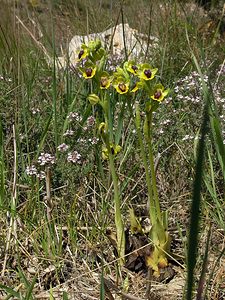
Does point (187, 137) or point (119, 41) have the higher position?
point (119, 41)

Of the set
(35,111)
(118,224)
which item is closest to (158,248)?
(118,224)

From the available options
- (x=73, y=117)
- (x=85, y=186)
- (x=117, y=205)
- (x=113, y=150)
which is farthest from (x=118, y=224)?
(x=73, y=117)

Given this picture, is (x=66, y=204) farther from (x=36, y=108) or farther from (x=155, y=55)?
(x=155, y=55)

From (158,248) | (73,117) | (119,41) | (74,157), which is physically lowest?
(158,248)

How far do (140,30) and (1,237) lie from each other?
2.11m

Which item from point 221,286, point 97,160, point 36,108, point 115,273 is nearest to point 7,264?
point 115,273

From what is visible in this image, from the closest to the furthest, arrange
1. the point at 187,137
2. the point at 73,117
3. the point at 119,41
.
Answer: the point at 187,137, the point at 73,117, the point at 119,41

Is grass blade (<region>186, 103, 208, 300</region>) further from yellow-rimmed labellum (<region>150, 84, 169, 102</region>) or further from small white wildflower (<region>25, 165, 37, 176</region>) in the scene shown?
small white wildflower (<region>25, 165, 37, 176</region>)

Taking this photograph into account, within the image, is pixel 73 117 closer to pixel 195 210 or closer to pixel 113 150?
pixel 113 150

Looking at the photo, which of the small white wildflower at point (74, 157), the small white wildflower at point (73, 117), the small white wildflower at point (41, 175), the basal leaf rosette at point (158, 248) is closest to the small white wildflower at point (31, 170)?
the small white wildflower at point (41, 175)

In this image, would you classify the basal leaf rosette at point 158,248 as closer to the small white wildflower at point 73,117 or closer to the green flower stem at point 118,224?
the green flower stem at point 118,224

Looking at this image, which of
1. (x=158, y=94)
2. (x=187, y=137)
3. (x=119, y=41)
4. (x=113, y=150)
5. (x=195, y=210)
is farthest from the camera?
(x=119, y=41)

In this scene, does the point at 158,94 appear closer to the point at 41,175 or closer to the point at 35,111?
the point at 41,175

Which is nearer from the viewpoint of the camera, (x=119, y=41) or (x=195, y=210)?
(x=195, y=210)
